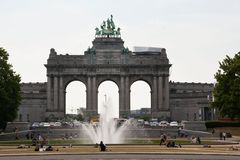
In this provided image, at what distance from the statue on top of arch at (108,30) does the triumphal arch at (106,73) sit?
2975 millimetres

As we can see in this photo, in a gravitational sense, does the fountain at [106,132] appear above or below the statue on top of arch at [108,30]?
below

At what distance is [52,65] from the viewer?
16788cm

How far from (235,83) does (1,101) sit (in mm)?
35481

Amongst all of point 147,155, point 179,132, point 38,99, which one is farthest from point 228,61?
point 38,99

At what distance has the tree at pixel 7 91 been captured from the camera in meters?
98.0

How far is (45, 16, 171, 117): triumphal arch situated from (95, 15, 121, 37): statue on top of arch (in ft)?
9.76

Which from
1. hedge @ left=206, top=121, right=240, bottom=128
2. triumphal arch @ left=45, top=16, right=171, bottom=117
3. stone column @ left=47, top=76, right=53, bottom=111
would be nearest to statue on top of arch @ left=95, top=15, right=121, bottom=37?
triumphal arch @ left=45, top=16, right=171, bottom=117

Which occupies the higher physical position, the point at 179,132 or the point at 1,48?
the point at 1,48

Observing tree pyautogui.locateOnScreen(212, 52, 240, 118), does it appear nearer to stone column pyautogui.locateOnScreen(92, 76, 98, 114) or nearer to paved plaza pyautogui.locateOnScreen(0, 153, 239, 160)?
paved plaza pyautogui.locateOnScreen(0, 153, 239, 160)

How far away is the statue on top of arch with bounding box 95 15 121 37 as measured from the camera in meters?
172

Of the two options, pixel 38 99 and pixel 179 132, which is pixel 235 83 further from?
pixel 38 99

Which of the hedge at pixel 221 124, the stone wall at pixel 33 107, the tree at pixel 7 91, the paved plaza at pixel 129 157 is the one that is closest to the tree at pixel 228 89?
the hedge at pixel 221 124

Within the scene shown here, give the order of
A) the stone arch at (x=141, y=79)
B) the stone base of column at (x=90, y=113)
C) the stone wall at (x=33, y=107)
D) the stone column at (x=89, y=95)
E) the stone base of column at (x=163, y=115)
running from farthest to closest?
1. the stone wall at (x=33, y=107)
2. the stone arch at (x=141, y=79)
3. the stone column at (x=89, y=95)
4. the stone base of column at (x=90, y=113)
5. the stone base of column at (x=163, y=115)

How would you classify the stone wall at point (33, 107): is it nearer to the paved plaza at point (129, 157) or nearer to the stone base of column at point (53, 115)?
the stone base of column at point (53, 115)
